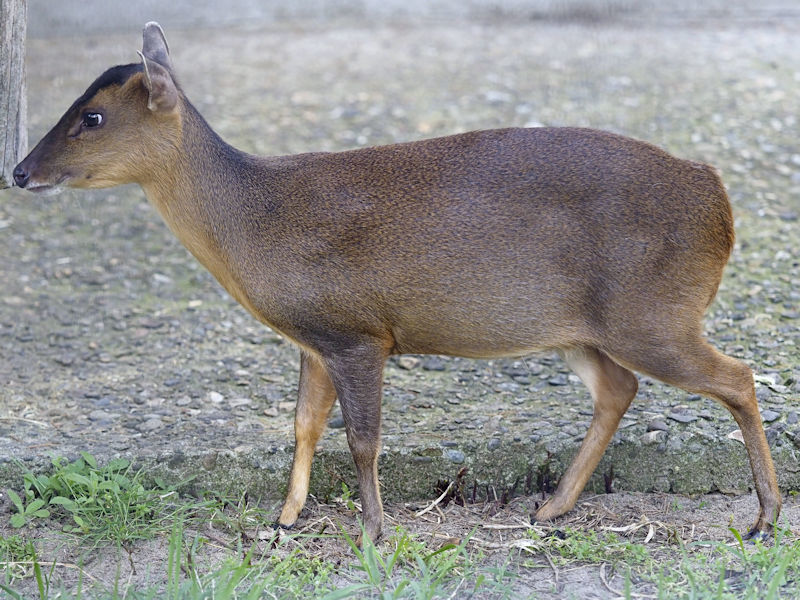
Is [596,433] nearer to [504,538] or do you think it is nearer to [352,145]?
[504,538]

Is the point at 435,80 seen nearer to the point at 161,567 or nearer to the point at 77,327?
the point at 77,327

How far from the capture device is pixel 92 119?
146 inches

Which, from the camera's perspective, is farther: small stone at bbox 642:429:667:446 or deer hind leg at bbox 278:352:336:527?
small stone at bbox 642:429:667:446

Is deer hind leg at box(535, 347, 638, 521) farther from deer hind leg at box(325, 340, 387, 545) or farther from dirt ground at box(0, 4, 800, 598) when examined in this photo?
deer hind leg at box(325, 340, 387, 545)

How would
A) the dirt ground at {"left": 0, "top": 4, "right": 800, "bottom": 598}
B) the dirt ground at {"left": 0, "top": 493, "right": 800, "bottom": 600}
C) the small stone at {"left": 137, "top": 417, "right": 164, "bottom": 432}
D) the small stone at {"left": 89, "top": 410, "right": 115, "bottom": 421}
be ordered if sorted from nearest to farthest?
the dirt ground at {"left": 0, "top": 493, "right": 800, "bottom": 600} → the dirt ground at {"left": 0, "top": 4, "right": 800, "bottom": 598} → the small stone at {"left": 137, "top": 417, "right": 164, "bottom": 432} → the small stone at {"left": 89, "top": 410, "right": 115, "bottom": 421}

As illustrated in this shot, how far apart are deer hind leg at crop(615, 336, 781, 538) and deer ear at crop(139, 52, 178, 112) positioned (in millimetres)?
1691

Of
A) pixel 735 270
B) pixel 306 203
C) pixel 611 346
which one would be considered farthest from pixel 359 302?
pixel 735 270

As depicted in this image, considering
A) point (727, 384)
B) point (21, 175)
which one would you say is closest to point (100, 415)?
point (21, 175)

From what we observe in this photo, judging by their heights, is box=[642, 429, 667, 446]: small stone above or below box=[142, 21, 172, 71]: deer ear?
below

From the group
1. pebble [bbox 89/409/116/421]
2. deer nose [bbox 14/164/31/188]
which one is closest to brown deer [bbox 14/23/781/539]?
deer nose [bbox 14/164/31/188]

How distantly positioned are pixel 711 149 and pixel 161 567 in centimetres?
435

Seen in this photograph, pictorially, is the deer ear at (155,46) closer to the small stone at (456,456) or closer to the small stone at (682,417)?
the small stone at (456,456)

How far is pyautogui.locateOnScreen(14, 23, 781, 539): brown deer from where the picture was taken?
141 inches

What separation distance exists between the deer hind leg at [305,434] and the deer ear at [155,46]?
1.16m
